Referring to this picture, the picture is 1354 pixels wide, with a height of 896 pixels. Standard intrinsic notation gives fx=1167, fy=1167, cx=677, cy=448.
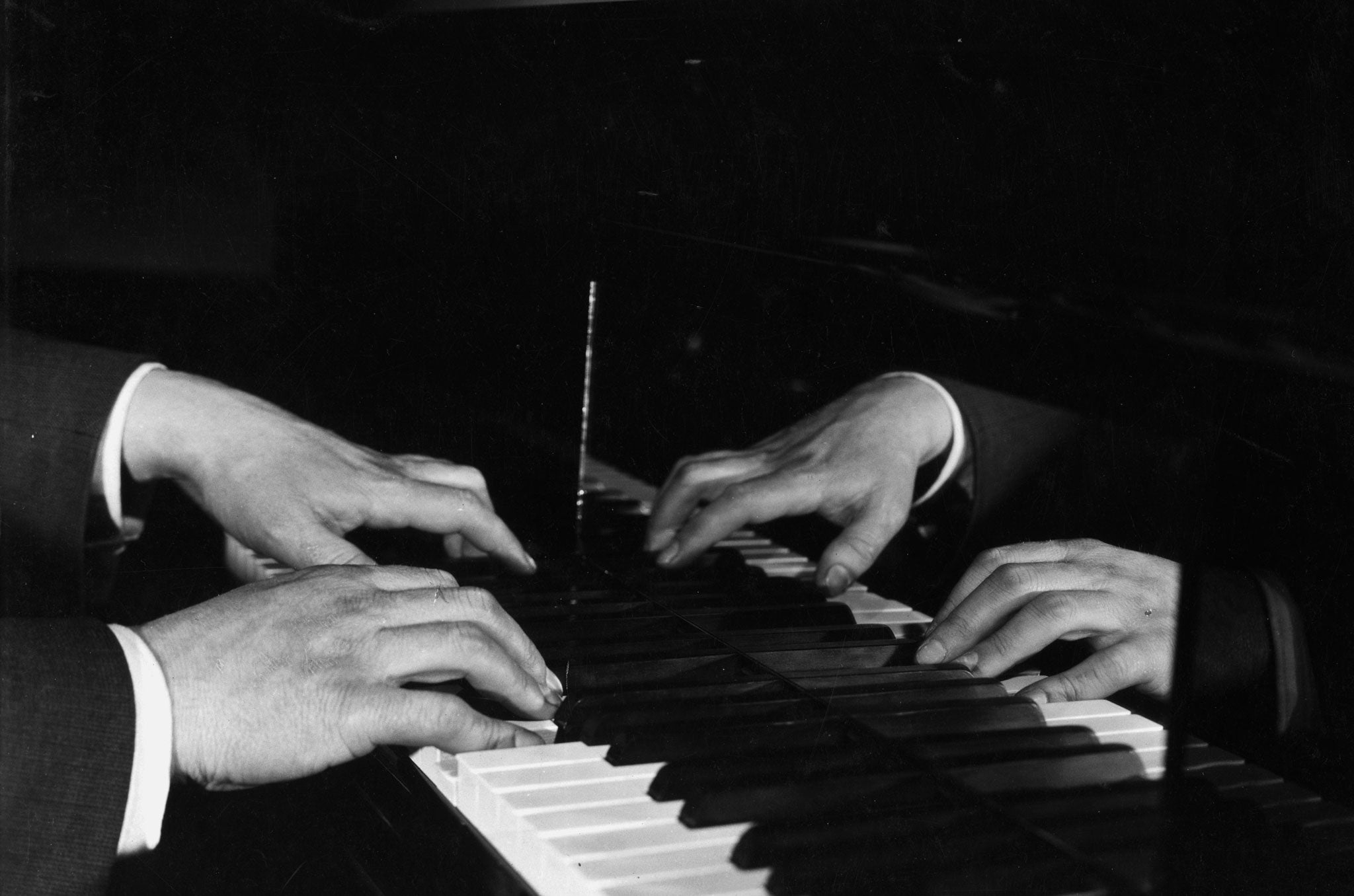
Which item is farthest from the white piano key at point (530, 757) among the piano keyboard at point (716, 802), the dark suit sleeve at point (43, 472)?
the dark suit sleeve at point (43, 472)

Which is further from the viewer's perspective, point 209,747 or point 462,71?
point 462,71

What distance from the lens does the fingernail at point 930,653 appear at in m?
0.78

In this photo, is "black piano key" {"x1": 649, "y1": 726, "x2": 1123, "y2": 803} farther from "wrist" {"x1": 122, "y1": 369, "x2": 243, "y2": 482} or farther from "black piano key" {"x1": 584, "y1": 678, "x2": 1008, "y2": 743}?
"wrist" {"x1": 122, "y1": 369, "x2": 243, "y2": 482}

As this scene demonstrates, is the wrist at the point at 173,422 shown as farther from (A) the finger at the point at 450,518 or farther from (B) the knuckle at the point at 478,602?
(B) the knuckle at the point at 478,602

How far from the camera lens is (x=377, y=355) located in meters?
1.11

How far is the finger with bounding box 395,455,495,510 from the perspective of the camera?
1.04 meters

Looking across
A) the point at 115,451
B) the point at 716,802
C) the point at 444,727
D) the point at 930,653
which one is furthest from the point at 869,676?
the point at 115,451

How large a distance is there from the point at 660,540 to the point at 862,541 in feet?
0.68

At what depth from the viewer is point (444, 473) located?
1061mm

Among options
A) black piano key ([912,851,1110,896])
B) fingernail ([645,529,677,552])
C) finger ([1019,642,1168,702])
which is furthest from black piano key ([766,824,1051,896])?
fingernail ([645,529,677,552])

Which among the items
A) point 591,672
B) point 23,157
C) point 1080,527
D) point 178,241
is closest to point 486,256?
point 178,241

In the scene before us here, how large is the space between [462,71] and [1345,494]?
0.77m

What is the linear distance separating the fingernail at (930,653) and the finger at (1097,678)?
74 millimetres

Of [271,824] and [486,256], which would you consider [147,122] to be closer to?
[486,256]
